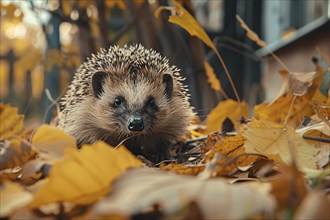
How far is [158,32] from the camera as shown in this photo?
4.22m

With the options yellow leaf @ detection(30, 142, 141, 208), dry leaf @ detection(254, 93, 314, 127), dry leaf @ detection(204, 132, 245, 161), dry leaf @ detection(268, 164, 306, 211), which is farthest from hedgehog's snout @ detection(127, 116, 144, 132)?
dry leaf @ detection(268, 164, 306, 211)

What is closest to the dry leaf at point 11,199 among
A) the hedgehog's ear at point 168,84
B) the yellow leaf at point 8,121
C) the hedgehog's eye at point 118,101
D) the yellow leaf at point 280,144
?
the yellow leaf at point 280,144

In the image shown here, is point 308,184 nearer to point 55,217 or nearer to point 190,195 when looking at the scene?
point 190,195

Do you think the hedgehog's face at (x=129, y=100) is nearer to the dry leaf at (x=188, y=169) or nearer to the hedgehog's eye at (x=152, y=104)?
the hedgehog's eye at (x=152, y=104)

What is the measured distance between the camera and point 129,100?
2.47 metres

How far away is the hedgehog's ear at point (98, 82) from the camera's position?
8.40ft

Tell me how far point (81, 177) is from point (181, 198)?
23 cm

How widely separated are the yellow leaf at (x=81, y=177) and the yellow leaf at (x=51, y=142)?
1.11 feet

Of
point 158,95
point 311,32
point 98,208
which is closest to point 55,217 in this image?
point 98,208

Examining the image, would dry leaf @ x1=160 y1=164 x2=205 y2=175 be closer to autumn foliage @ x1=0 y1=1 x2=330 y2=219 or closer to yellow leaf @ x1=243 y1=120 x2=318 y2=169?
autumn foliage @ x1=0 y1=1 x2=330 y2=219

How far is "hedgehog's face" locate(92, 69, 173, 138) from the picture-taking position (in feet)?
8.07

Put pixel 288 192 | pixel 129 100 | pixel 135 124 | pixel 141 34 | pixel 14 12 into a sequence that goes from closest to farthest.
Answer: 1. pixel 288 192
2. pixel 135 124
3. pixel 129 100
4. pixel 14 12
5. pixel 141 34

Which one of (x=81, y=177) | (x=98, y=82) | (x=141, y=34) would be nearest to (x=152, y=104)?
(x=98, y=82)

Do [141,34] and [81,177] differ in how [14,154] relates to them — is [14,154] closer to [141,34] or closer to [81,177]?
[81,177]
